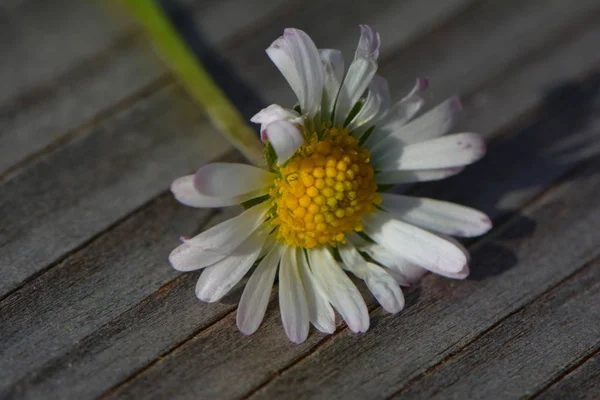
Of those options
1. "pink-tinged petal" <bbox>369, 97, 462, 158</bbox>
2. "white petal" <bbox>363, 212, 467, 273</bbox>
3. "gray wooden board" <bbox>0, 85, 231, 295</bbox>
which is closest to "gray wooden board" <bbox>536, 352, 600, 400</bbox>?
"white petal" <bbox>363, 212, 467, 273</bbox>

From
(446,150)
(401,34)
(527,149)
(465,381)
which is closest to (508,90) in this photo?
(527,149)

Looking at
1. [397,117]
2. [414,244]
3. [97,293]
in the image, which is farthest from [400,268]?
[97,293]

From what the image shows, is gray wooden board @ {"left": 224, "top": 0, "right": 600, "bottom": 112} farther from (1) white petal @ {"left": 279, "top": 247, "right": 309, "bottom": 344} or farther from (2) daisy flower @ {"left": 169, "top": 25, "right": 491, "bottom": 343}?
(1) white petal @ {"left": 279, "top": 247, "right": 309, "bottom": 344}

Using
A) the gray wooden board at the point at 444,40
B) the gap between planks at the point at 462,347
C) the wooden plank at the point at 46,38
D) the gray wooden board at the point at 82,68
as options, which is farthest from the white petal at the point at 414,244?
the wooden plank at the point at 46,38

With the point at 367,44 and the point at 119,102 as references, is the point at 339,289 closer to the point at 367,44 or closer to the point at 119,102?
the point at 367,44

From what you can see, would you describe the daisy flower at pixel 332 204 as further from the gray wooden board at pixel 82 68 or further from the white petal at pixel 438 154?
the gray wooden board at pixel 82 68

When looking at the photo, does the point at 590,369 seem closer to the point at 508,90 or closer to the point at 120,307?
the point at 508,90
